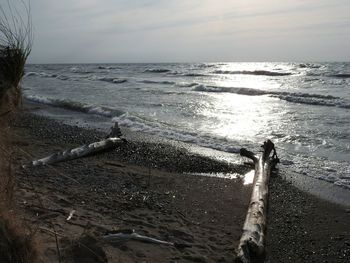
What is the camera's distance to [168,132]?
12.8 m

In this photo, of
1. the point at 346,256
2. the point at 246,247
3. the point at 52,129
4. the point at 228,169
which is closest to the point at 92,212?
the point at 246,247

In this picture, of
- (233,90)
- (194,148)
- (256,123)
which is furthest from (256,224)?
(233,90)

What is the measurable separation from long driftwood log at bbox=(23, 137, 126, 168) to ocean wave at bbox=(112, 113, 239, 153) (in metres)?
2.04

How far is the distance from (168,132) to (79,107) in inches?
275

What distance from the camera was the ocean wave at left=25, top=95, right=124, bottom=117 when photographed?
16750 mm

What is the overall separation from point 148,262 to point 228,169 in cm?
473

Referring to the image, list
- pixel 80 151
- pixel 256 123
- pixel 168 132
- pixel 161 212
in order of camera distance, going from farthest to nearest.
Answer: pixel 256 123 < pixel 168 132 < pixel 80 151 < pixel 161 212

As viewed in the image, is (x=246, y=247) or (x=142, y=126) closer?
(x=246, y=247)

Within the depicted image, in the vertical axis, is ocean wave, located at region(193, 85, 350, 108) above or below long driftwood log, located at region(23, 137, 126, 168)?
below

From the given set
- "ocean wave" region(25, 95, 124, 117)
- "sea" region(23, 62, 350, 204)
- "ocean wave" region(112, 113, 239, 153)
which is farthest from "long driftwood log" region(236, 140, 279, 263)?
"ocean wave" region(25, 95, 124, 117)

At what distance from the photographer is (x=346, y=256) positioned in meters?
5.34

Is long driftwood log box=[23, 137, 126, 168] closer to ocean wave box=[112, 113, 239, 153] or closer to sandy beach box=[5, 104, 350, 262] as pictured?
sandy beach box=[5, 104, 350, 262]

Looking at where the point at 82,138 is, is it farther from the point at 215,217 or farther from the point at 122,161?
the point at 215,217

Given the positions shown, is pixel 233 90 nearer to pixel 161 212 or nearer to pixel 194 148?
pixel 194 148
